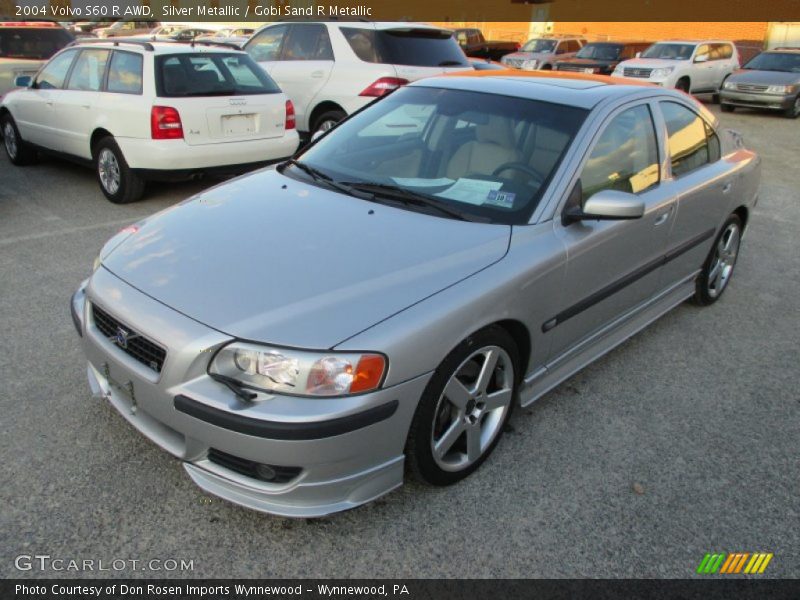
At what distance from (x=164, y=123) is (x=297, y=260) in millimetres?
4176

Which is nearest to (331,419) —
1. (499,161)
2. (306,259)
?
(306,259)

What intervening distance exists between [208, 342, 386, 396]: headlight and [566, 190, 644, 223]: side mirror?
128cm

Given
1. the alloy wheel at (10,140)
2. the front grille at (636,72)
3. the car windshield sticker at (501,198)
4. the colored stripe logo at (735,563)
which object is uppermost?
the car windshield sticker at (501,198)

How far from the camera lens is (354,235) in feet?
9.12

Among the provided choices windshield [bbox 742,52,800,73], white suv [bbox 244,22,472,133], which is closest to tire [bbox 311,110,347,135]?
white suv [bbox 244,22,472,133]

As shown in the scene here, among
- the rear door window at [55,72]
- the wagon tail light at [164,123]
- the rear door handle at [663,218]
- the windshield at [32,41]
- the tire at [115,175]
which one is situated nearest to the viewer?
the rear door handle at [663,218]

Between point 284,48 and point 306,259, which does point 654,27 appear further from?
point 306,259

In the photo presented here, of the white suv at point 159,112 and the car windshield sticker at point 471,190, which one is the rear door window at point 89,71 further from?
the car windshield sticker at point 471,190

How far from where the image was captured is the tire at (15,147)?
7.80 metres

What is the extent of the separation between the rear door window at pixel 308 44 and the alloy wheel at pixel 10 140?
350 centimetres

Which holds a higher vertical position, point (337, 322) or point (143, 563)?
point (337, 322)

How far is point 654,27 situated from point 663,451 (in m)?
31.8

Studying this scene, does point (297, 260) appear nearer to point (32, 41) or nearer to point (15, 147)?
point (15, 147)

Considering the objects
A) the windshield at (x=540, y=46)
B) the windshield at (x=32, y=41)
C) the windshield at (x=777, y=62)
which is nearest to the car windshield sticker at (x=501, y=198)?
the windshield at (x=32, y=41)
